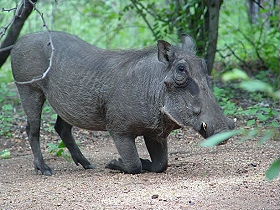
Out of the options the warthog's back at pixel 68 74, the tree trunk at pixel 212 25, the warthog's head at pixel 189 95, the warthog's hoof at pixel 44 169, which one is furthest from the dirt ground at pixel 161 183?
the tree trunk at pixel 212 25

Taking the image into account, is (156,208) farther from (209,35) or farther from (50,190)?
(209,35)

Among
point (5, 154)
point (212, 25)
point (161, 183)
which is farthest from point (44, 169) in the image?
point (212, 25)

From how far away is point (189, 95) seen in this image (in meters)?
5.29

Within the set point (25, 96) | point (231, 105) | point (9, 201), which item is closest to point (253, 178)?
point (9, 201)

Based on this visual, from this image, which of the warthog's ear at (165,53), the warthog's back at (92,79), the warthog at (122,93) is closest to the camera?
the warthog at (122,93)

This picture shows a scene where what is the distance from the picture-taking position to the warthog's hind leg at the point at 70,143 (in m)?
6.47

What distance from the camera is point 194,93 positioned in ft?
17.3

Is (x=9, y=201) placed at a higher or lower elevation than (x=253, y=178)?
lower

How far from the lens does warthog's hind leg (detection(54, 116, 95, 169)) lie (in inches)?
255

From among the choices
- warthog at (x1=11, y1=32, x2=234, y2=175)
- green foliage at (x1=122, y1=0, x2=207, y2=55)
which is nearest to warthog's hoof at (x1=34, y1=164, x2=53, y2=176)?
warthog at (x1=11, y1=32, x2=234, y2=175)

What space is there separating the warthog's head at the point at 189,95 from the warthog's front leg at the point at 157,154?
1.67 feet

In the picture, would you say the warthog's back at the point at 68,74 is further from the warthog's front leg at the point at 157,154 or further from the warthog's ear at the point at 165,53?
the warthog's ear at the point at 165,53

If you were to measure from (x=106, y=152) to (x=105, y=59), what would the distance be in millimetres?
1562

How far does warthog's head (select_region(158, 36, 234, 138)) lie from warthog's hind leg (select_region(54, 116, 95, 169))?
1.35 metres
